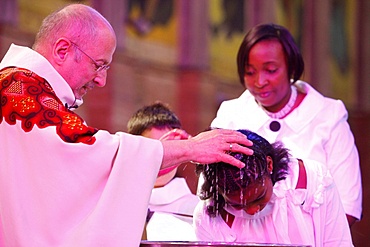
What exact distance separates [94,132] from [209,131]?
1.28ft

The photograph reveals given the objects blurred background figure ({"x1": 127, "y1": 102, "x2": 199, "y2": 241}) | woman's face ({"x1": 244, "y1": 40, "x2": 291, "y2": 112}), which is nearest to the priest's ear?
blurred background figure ({"x1": 127, "y1": 102, "x2": 199, "y2": 241})

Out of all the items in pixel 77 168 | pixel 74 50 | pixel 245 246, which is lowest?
pixel 245 246

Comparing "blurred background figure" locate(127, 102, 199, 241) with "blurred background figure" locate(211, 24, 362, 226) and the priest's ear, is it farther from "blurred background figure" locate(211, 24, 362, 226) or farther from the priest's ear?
the priest's ear

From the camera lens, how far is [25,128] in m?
3.16

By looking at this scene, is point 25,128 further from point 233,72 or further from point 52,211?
point 233,72

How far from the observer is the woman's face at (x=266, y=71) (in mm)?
4336

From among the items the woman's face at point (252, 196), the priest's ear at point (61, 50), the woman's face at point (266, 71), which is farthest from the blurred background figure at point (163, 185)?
the priest's ear at point (61, 50)

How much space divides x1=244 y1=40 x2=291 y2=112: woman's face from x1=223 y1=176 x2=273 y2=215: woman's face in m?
1.04

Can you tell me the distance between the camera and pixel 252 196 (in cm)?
328

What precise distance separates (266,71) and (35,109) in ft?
4.87

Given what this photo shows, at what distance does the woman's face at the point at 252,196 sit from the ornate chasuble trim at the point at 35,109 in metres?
0.53

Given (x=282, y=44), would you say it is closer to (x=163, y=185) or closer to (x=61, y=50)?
(x=163, y=185)

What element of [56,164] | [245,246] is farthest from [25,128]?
[245,246]

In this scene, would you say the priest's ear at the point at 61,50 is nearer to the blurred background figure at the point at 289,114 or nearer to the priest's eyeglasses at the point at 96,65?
the priest's eyeglasses at the point at 96,65
